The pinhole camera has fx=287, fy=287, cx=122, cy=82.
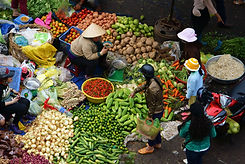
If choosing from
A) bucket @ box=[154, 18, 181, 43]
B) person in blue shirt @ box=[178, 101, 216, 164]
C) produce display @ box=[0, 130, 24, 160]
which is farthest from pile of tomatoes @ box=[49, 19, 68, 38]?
person in blue shirt @ box=[178, 101, 216, 164]

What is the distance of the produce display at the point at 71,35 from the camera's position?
6.51 m

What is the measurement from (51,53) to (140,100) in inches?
93.7

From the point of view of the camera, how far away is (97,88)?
5.66 metres

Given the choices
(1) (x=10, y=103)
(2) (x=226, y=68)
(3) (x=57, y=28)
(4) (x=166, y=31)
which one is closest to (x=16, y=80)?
(1) (x=10, y=103)

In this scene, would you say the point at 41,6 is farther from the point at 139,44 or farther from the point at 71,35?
the point at 139,44

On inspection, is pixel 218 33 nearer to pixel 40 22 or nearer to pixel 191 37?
pixel 191 37

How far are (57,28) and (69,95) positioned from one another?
208 centimetres

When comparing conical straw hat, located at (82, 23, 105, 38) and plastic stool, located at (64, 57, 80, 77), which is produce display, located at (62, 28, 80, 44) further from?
conical straw hat, located at (82, 23, 105, 38)

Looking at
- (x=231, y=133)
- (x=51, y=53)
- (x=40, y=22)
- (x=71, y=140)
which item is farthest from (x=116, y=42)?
(x=231, y=133)

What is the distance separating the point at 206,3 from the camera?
600 centimetres

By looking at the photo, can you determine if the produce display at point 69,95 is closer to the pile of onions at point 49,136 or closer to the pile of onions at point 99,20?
the pile of onions at point 49,136

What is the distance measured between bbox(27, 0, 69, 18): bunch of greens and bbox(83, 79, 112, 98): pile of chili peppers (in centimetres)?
258

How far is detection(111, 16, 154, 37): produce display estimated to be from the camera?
694 centimetres

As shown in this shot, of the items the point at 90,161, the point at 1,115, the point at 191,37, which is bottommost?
the point at 90,161
